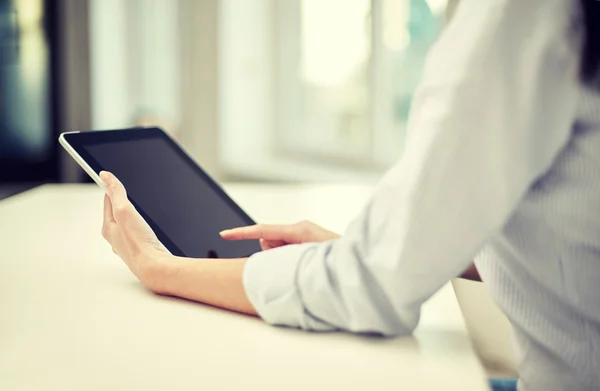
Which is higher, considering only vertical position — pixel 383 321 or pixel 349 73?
pixel 349 73

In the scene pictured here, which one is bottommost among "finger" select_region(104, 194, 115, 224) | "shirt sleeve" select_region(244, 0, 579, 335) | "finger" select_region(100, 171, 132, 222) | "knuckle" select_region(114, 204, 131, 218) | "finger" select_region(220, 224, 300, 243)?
"finger" select_region(220, 224, 300, 243)

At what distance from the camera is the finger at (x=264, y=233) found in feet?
2.51

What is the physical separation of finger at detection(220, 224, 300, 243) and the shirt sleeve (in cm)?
23

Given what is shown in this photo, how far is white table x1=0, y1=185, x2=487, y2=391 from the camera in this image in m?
0.51

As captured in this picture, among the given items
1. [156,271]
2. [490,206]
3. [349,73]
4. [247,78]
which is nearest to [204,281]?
[156,271]

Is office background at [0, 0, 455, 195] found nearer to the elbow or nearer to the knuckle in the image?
the knuckle

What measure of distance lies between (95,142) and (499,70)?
1.63 feet

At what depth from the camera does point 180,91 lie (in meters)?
2.49

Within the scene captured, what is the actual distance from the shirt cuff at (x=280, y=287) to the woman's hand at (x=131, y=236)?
0.38 ft

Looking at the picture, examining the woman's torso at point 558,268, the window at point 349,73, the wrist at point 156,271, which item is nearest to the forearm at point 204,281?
the wrist at point 156,271

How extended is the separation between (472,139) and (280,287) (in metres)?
0.21

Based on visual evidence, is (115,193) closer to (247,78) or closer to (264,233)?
(264,233)

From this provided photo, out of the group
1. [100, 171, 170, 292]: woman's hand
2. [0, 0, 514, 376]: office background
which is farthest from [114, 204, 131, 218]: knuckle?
[0, 0, 514, 376]: office background

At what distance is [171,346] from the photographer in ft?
1.86
